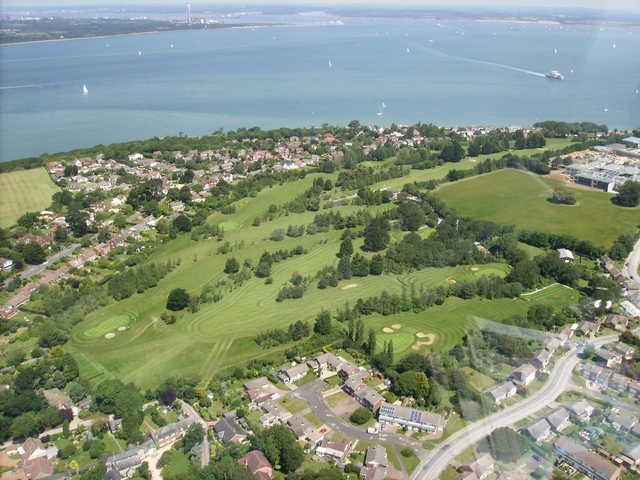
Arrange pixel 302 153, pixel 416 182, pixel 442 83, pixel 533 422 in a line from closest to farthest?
pixel 533 422 → pixel 416 182 → pixel 302 153 → pixel 442 83

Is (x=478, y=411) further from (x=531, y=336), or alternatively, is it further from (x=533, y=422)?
(x=531, y=336)

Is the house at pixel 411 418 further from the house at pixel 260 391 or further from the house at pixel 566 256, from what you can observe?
the house at pixel 566 256

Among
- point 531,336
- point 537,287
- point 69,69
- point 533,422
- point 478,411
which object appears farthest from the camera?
point 69,69

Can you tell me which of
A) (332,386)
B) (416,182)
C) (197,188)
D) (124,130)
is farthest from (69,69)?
(332,386)

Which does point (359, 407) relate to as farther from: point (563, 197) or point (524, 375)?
point (563, 197)

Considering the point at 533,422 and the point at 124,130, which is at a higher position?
the point at 533,422

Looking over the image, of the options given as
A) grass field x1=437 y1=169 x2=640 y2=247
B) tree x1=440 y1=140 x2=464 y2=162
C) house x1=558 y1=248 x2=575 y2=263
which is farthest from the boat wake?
house x1=558 y1=248 x2=575 y2=263

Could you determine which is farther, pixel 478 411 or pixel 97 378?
pixel 97 378
